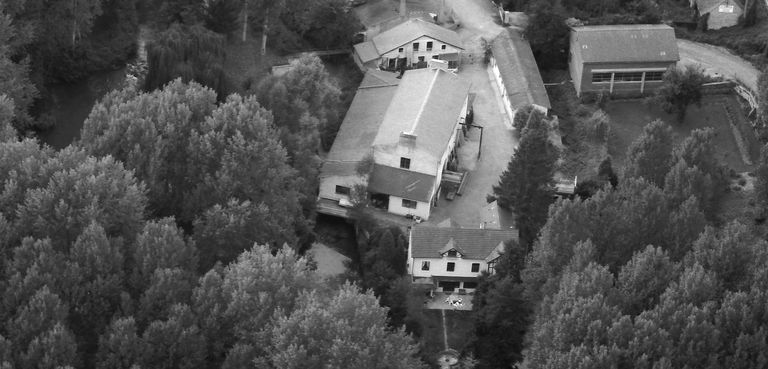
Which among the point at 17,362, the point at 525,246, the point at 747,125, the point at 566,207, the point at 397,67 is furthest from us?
the point at 397,67

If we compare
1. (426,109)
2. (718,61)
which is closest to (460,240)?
(426,109)

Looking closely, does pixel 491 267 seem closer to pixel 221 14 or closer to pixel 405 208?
pixel 405 208

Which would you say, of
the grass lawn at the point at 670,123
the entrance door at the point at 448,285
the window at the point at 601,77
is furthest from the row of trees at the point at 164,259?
the window at the point at 601,77

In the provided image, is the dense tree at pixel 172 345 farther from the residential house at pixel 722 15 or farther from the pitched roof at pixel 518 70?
the residential house at pixel 722 15

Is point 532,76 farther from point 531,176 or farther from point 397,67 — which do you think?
point 531,176

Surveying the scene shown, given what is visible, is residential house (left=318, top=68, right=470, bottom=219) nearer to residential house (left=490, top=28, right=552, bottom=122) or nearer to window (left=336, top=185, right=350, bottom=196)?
window (left=336, top=185, right=350, bottom=196)

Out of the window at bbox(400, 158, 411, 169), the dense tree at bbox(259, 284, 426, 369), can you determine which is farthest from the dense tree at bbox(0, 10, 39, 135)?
the dense tree at bbox(259, 284, 426, 369)

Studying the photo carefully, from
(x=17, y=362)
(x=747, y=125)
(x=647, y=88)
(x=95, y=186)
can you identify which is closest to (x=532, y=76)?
(x=647, y=88)
